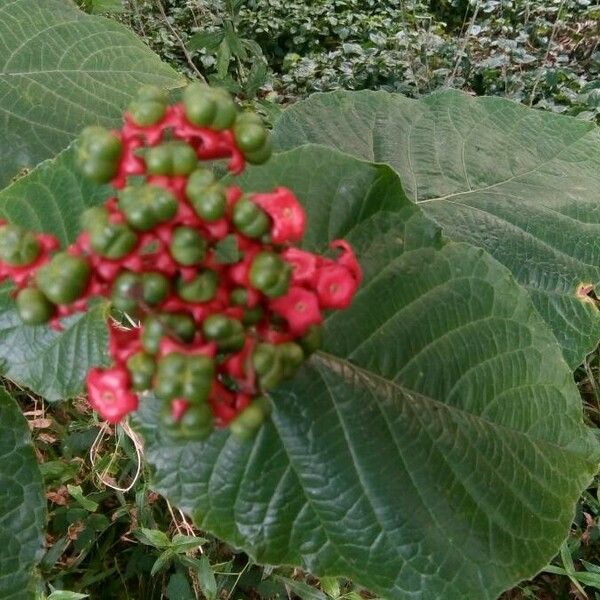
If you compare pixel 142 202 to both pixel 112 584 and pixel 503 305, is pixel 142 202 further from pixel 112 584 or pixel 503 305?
pixel 112 584

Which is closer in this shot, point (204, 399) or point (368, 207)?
point (204, 399)

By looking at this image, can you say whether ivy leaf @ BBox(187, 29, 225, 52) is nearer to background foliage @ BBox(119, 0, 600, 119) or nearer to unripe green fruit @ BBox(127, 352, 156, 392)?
background foliage @ BBox(119, 0, 600, 119)

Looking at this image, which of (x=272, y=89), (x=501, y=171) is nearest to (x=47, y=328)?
(x=501, y=171)

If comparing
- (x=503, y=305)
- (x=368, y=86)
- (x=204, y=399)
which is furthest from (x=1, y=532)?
(x=368, y=86)

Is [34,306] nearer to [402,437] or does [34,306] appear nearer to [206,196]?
[206,196]

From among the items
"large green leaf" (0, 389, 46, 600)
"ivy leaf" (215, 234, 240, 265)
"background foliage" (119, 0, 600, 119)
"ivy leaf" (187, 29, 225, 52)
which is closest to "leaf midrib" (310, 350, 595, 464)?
"ivy leaf" (215, 234, 240, 265)

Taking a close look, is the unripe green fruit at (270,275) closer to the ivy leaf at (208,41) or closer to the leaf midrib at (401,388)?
the leaf midrib at (401,388)

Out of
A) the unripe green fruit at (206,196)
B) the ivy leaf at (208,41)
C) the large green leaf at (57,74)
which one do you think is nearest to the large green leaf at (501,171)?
the large green leaf at (57,74)
